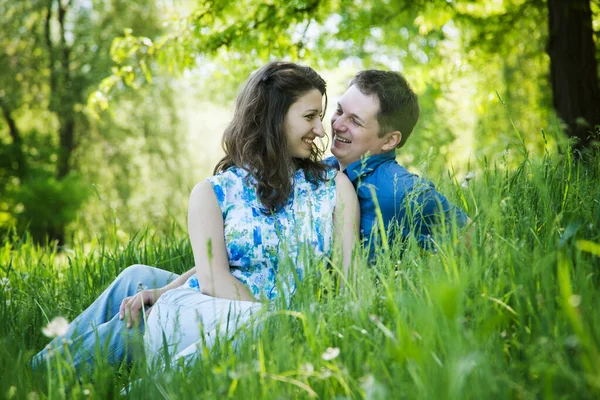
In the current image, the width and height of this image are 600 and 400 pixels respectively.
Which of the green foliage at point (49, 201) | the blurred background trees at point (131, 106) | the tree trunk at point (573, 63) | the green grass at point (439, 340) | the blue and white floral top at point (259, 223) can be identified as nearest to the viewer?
the green grass at point (439, 340)

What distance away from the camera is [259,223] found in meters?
2.97

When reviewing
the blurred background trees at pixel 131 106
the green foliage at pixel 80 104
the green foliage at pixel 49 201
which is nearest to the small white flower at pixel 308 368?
the blurred background trees at pixel 131 106

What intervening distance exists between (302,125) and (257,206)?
46 centimetres

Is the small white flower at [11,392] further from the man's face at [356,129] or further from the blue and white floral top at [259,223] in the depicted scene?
the man's face at [356,129]

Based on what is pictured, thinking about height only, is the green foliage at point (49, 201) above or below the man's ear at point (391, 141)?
below

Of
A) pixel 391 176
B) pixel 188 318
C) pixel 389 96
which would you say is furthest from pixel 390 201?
pixel 188 318

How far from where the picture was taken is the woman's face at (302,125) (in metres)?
3.08

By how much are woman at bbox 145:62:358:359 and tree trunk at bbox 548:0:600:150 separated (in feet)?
12.1

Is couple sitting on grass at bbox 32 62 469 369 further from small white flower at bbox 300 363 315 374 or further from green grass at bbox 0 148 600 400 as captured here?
small white flower at bbox 300 363 315 374

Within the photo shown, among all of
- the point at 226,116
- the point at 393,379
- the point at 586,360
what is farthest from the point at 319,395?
the point at 226,116

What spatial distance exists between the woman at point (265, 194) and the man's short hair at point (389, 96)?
334 mm

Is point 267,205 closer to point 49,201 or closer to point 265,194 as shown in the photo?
point 265,194

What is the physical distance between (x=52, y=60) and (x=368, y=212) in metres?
18.7

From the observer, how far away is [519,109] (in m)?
12.8
